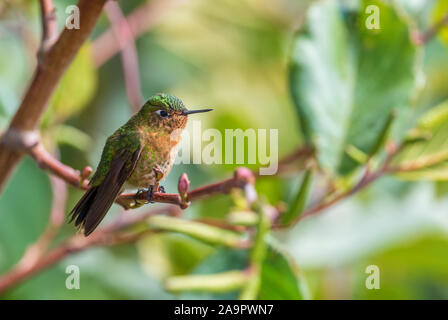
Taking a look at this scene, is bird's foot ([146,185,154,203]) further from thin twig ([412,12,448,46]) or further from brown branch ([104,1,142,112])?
thin twig ([412,12,448,46])

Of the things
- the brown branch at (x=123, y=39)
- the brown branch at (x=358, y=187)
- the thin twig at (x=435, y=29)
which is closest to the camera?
the brown branch at (x=358, y=187)

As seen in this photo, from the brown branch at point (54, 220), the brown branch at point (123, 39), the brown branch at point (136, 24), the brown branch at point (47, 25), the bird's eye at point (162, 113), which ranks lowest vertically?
the bird's eye at point (162, 113)

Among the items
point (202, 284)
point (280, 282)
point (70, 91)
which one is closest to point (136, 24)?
point (70, 91)

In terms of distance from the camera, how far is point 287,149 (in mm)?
2027

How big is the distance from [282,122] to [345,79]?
104 cm

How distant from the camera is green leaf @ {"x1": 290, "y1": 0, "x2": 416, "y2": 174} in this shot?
1076 millimetres

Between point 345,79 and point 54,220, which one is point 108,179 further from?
point 345,79

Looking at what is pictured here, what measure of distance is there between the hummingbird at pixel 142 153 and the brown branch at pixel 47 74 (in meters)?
0.14

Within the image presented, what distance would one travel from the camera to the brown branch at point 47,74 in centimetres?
65

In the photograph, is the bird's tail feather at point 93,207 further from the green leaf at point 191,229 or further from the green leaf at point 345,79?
the green leaf at point 345,79

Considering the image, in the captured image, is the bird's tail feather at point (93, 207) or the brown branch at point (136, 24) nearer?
the bird's tail feather at point (93, 207)

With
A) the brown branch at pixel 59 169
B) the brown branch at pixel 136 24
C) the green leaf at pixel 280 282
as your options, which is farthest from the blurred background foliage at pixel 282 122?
the brown branch at pixel 59 169

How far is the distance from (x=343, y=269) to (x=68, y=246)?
3.49 ft
